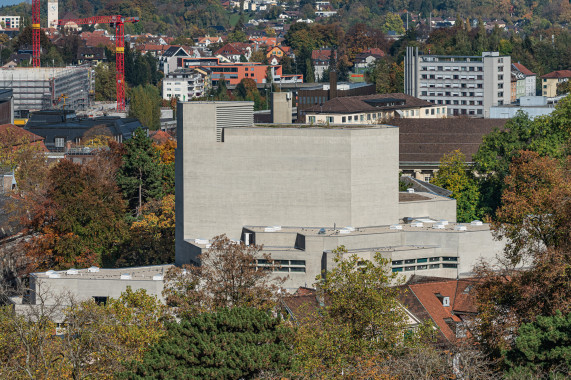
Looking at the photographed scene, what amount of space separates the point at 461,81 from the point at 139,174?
90680 millimetres

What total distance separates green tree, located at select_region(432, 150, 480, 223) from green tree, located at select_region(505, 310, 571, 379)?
4823 centimetres

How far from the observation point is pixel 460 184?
95.0 meters

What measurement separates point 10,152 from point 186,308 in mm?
67783

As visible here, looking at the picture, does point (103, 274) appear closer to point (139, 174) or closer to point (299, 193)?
point (299, 193)

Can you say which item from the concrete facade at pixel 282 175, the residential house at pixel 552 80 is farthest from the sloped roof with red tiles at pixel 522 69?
the concrete facade at pixel 282 175

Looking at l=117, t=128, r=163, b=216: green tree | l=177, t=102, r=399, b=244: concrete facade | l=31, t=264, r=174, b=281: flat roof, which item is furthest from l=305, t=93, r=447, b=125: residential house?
l=31, t=264, r=174, b=281: flat roof

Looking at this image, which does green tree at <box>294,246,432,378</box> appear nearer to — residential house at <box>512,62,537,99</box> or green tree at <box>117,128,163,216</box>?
green tree at <box>117,128,163,216</box>

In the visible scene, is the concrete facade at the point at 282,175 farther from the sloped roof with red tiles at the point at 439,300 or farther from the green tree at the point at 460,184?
the green tree at the point at 460,184

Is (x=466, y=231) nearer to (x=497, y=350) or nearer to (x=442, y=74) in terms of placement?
(x=497, y=350)

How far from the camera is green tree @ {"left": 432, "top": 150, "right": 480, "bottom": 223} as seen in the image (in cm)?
9244

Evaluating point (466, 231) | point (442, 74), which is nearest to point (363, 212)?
point (466, 231)

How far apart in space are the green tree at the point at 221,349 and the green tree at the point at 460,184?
161ft

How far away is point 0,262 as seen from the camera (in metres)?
78.2

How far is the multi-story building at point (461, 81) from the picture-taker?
17012 cm
